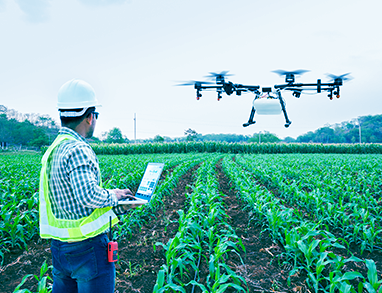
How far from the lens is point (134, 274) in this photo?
2.81 meters

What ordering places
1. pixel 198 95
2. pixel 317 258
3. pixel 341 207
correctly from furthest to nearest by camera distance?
1. pixel 198 95
2. pixel 341 207
3. pixel 317 258

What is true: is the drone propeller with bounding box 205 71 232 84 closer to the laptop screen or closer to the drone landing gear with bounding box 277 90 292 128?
the drone landing gear with bounding box 277 90 292 128

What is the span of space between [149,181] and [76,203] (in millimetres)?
616

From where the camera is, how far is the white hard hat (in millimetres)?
1373


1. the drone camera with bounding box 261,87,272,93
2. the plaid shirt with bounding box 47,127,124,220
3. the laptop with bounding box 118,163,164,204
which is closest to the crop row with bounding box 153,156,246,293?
the laptop with bounding box 118,163,164,204

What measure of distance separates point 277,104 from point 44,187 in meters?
5.39

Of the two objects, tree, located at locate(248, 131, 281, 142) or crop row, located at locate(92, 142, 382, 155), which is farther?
tree, located at locate(248, 131, 281, 142)

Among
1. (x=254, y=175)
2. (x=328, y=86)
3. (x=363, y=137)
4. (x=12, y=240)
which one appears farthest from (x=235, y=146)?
(x=363, y=137)

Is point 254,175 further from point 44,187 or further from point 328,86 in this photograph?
point 44,187

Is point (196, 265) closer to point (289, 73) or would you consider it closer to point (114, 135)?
point (289, 73)

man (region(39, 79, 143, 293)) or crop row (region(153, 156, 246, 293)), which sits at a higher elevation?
man (region(39, 79, 143, 293))

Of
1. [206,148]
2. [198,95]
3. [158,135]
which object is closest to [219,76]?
[198,95]

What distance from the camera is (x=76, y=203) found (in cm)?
129

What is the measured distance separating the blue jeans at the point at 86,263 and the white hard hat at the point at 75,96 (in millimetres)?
773
